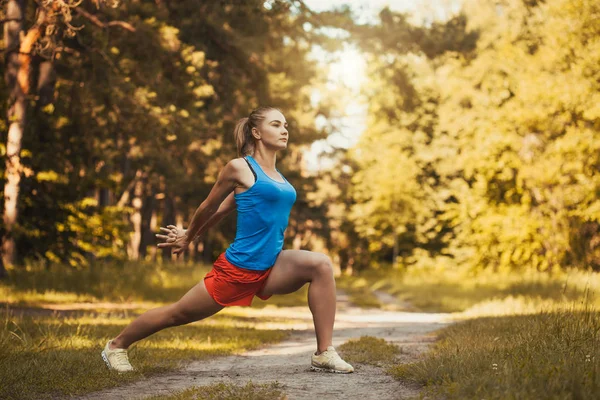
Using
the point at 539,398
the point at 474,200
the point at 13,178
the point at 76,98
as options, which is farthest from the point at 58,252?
the point at 474,200

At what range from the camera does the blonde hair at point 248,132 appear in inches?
239

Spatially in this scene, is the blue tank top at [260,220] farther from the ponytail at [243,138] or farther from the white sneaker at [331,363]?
the white sneaker at [331,363]

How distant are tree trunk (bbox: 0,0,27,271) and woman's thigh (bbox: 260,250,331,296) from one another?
10471 mm

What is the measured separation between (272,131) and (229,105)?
53.2ft

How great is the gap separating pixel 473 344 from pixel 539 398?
2808 mm

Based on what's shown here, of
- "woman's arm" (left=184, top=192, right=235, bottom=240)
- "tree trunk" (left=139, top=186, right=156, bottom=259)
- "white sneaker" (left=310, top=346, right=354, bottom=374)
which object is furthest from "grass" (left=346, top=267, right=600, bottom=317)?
"tree trunk" (left=139, top=186, right=156, bottom=259)

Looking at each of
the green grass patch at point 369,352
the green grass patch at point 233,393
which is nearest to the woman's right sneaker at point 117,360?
the green grass patch at point 233,393

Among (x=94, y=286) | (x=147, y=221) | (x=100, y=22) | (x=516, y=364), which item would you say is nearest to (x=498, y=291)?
(x=94, y=286)

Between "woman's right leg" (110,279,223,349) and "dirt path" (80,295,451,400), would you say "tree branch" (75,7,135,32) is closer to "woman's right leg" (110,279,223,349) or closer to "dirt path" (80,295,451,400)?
"dirt path" (80,295,451,400)

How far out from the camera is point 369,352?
720cm

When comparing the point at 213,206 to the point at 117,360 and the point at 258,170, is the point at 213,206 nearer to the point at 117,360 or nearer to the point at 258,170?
the point at 258,170

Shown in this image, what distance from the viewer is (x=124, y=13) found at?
56.5 feet

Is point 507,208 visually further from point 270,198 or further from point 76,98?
point 270,198

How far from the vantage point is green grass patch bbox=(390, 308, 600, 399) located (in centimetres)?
412
